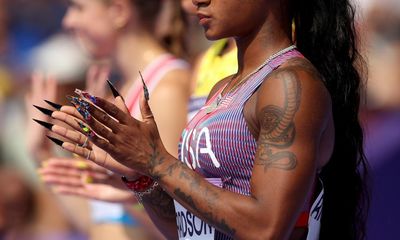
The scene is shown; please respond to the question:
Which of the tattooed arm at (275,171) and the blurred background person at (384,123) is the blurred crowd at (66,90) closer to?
the blurred background person at (384,123)

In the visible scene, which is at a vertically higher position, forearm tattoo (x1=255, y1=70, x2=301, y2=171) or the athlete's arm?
the athlete's arm

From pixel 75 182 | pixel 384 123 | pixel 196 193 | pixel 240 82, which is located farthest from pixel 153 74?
pixel 196 193

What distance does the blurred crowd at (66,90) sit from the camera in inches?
157

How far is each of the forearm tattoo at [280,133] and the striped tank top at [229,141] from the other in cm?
10

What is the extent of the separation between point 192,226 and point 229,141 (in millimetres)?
314

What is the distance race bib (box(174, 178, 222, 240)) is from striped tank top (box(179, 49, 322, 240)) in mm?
22

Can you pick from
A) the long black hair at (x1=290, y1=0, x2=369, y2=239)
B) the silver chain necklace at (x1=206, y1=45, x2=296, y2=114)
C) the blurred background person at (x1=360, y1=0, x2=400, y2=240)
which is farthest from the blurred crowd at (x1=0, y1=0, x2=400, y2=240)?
the silver chain necklace at (x1=206, y1=45, x2=296, y2=114)

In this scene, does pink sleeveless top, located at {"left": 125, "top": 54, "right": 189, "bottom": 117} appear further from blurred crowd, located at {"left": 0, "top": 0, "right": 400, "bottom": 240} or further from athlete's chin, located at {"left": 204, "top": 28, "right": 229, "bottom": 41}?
athlete's chin, located at {"left": 204, "top": 28, "right": 229, "bottom": 41}

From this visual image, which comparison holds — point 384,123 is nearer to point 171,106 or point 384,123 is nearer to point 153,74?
point 171,106

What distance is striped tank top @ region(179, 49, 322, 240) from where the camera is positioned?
235cm

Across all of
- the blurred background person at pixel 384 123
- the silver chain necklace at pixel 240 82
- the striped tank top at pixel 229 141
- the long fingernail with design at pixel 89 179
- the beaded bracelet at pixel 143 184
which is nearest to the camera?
the striped tank top at pixel 229 141

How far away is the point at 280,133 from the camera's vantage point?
221 centimetres

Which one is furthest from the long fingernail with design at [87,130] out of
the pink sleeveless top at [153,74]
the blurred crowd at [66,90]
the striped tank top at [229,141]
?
the pink sleeveless top at [153,74]

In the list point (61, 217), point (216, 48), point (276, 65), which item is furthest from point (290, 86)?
point (61, 217)
